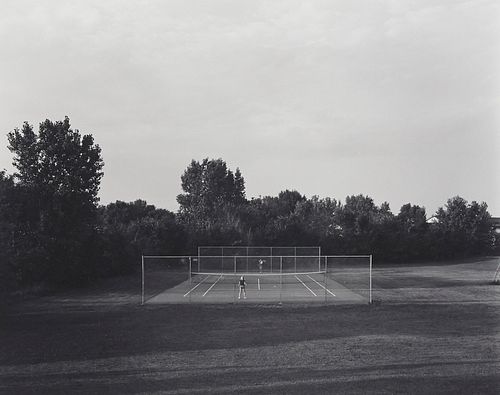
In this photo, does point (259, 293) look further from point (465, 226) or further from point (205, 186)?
point (205, 186)

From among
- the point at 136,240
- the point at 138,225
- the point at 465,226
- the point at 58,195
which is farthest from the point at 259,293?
the point at 465,226

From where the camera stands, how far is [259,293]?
36.4 metres

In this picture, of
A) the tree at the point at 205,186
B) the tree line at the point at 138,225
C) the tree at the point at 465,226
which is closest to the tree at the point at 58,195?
the tree line at the point at 138,225

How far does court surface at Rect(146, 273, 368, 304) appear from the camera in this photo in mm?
31766

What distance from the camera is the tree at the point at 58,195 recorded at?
Answer: 36.7 metres

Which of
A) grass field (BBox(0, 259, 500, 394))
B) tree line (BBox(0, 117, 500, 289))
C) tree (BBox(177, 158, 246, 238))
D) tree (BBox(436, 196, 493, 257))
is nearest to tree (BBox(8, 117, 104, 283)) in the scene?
tree line (BBox(0, 117, 500, 289))

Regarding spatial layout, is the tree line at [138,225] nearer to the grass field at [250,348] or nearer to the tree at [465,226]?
the tree at [465,226]

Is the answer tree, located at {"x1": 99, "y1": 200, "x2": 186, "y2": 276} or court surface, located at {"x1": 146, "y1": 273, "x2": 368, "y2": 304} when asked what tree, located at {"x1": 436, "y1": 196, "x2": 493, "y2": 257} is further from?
court surface, located at {"x1": 146, "y1": 273, "x2": 368, "y2": 304}

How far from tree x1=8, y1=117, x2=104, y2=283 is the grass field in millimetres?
6398

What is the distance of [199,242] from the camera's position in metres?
64.4

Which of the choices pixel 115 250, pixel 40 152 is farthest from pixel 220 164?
pixel 40 152

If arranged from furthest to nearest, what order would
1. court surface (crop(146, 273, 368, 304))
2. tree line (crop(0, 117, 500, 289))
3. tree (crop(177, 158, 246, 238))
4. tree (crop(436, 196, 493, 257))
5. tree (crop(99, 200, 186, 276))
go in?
tree (crop(177, 158, 246, 238)) → tree (crop(436, 196, 493, 257)) → tree (crop(99, 200, 186, 276)) → tree line (crop(0, 117, 500, 289)) → court surface (crop(146, 273, 368, 304))

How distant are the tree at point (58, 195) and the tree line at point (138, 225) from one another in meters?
0.06

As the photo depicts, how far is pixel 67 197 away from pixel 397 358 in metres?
27.6
